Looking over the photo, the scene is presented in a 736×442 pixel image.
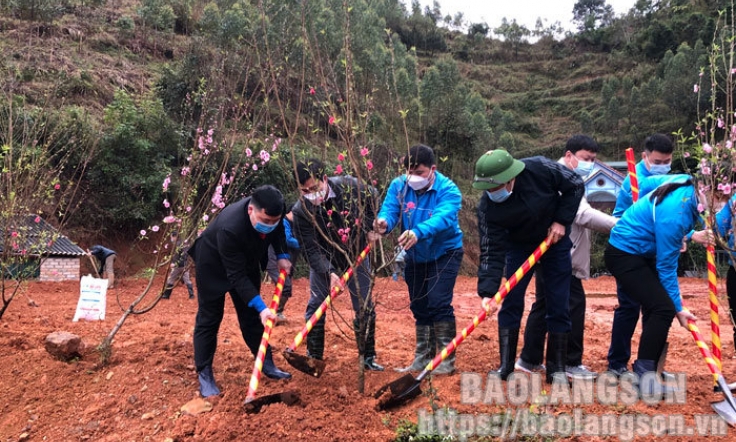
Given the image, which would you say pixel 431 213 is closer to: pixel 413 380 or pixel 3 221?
pixel 413 380

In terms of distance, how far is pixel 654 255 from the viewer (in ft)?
12.8

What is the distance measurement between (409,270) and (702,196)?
6.96 feet

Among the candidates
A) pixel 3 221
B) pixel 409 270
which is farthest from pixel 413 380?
pixel 3 221

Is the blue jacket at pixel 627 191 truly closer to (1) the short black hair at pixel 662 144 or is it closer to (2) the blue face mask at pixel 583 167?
(1) the short black hair at pixel 662 144

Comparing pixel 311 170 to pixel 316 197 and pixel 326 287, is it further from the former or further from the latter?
pixel 326 287

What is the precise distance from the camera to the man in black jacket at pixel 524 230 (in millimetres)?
3789

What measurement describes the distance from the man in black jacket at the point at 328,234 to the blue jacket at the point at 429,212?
198 mm

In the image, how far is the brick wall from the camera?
11961mm

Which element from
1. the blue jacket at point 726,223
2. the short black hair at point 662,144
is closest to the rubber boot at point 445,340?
the blue jacket at point 726,223

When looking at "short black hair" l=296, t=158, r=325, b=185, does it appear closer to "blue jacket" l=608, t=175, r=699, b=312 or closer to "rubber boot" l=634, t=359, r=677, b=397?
"blue jacket" l=608, t=175, r=699, b=312

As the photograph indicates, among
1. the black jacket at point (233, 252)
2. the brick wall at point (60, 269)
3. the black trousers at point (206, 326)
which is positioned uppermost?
the black jacket at point (233, 252)

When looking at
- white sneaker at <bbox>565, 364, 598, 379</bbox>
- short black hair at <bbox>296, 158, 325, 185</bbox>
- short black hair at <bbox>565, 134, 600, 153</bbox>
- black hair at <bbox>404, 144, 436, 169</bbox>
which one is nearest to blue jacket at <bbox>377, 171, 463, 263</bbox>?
black hair at <bbox>404, 144, 436, 169</bbox>

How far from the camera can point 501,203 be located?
3.91 metres

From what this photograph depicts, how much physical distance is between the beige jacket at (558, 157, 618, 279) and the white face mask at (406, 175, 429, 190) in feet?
3.56
